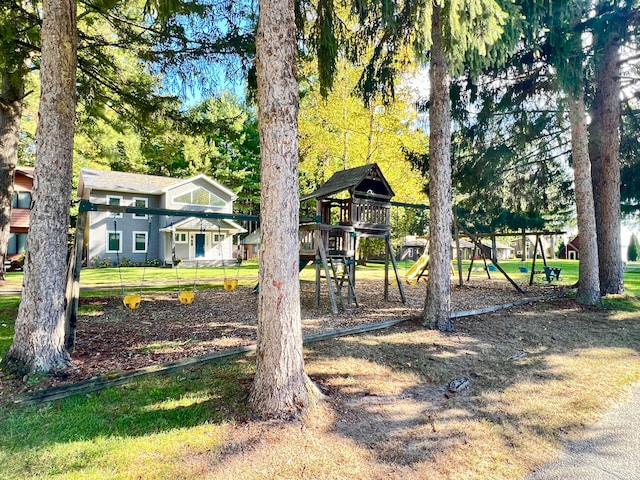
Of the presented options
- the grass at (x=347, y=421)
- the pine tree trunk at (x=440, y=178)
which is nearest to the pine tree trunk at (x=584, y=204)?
the grass at (x=347, y=421)

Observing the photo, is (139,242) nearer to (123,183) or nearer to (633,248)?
(123,183)

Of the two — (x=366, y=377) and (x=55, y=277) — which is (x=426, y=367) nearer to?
(x=366, y=377)

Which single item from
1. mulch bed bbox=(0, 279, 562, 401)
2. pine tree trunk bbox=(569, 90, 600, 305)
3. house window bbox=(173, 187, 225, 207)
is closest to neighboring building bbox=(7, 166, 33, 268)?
house window bbox=(173, 187, 225, 207)

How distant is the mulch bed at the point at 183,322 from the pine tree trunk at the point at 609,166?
1913mm

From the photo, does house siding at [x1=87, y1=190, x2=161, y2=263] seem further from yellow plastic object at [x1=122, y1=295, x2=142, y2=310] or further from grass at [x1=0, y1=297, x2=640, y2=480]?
grass at [x1=0, y1=297, x2=640, y2=480]

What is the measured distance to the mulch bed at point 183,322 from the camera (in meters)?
4.57

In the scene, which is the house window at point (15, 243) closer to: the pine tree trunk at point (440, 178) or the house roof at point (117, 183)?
the house roof at point (117, 183)

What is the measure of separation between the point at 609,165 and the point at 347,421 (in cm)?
942

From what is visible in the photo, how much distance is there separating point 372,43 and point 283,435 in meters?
7.33

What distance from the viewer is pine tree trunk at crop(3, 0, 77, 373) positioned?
4.02 m

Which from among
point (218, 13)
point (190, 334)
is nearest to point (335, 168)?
point (218, 13)

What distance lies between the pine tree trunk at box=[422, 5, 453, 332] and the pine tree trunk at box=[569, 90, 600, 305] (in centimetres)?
404

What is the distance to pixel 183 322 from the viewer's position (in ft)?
22.6

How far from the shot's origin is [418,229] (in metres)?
40.0
